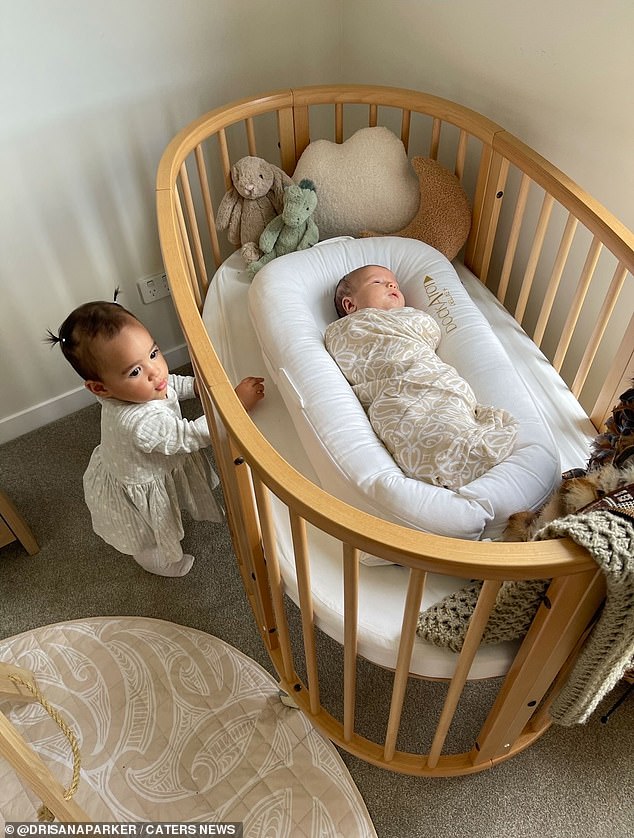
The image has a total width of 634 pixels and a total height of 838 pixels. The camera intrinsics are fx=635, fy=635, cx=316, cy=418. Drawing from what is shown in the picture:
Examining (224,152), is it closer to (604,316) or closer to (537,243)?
(537,243)

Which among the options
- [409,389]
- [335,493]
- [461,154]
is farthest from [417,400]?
[461,154]

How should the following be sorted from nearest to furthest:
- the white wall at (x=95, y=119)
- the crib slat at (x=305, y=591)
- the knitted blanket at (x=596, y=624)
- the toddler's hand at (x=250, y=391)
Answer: the knitted blanket at (x=596, y=624), the crib slat at (x=305, y=591), the toddler's hand at (x=250, y=391), the white wall at (x=95, y=119)

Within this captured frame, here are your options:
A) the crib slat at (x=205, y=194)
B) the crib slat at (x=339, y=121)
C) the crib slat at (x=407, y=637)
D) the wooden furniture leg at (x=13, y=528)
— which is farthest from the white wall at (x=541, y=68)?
the wooden furniture leg at (x=13, y=528)

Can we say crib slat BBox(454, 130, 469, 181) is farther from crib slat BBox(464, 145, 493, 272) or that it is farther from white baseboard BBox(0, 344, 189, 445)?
white baseboard BBox(0, 344, 189, 445)

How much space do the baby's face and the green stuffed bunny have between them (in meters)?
0.22

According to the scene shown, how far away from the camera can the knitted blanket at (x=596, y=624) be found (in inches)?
27.5

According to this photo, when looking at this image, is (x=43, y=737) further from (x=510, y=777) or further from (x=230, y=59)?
(x=230, y=59)

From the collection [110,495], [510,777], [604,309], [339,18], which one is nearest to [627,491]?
[604,309]

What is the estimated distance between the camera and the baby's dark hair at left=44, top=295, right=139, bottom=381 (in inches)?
46.3

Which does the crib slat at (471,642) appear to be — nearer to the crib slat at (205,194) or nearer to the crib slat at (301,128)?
the crib slat at (205,194)

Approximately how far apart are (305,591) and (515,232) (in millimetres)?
942

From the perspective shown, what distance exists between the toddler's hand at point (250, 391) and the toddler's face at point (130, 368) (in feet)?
0.51

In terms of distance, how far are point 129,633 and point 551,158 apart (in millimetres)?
1437

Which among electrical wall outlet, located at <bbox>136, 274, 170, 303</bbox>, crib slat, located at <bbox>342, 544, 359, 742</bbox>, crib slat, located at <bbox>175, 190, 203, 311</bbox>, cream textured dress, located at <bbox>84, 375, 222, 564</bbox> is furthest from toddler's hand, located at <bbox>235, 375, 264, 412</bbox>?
electrical wall outlet, located at <bbox>136, 274, 170, 303</bbox>
